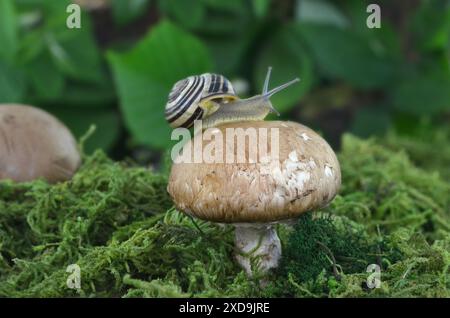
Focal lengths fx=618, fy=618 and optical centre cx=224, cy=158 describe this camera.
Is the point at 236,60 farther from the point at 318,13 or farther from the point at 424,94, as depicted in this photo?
the point at 424,94

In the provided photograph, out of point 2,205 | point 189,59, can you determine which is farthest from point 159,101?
point 2,205

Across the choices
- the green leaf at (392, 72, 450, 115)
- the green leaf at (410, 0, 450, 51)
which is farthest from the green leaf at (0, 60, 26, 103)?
the green leaf at (410, 0, 450, 51)

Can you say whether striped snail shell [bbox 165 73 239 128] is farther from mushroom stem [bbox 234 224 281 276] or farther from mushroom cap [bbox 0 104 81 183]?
mushroom cap [bbox 0 104 81 183]

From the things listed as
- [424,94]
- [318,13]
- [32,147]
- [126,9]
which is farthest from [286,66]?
[32,147]

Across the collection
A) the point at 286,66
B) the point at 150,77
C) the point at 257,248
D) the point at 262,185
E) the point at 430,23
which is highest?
the point at 430,23

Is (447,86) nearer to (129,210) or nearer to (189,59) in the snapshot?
(189,59)

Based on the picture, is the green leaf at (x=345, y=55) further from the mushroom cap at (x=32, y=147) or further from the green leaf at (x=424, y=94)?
the mushroom cap at (x=32, y=147)

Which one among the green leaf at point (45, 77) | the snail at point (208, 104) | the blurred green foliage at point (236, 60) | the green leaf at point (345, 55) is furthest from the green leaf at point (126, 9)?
the snail at point (208, 104)
